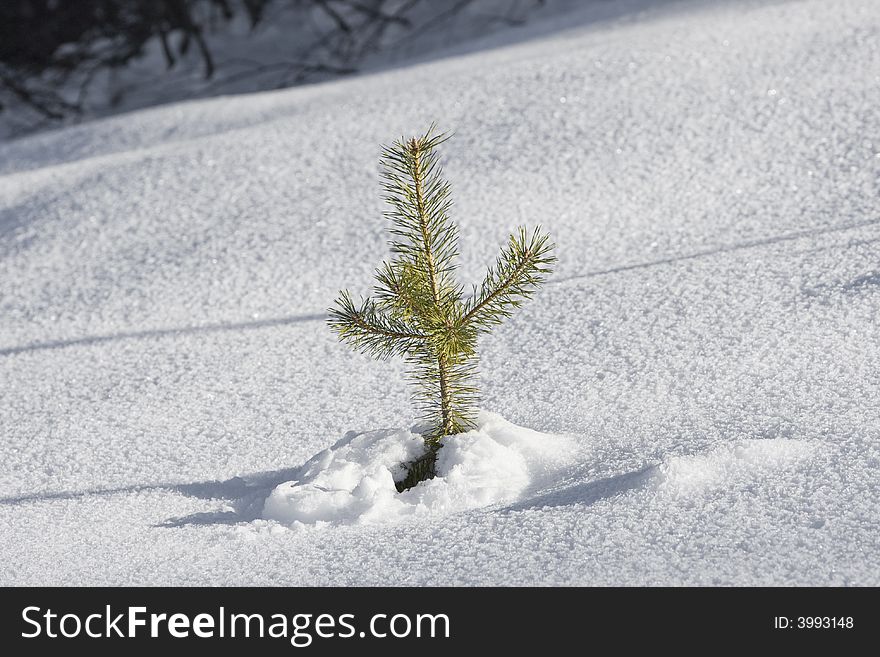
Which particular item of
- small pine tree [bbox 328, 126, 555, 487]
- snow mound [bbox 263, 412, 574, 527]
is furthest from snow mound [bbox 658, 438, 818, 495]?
small pine tree [bbox 328, 126, 555, 487]

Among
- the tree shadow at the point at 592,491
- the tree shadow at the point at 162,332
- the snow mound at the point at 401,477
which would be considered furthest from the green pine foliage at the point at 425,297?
the tree shadow at the point at 162,332

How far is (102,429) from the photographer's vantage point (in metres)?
2.52

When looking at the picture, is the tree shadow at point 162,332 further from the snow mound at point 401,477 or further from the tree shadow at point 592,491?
the tree shadow at point 592,491

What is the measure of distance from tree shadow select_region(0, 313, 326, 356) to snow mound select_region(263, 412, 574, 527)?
1.00 m

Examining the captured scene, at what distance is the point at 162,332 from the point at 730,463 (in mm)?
1826

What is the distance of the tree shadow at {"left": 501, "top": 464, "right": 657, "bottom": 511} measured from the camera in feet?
6.10

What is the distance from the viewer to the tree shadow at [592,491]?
186 centimetres

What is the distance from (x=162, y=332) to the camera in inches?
119

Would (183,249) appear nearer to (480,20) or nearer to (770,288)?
(770,288)

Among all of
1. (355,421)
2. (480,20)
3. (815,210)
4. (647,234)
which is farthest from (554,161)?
(480,20)

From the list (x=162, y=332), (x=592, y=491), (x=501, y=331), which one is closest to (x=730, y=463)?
(x=592, y=491)

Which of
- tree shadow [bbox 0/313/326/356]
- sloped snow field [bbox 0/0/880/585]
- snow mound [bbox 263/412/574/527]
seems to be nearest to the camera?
sloped snow field [bbox 0/0/880/585]

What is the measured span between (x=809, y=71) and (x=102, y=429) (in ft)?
9.88

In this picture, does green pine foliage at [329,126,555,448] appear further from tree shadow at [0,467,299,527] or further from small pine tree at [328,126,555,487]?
tree shadow at [0,467,299,527]
